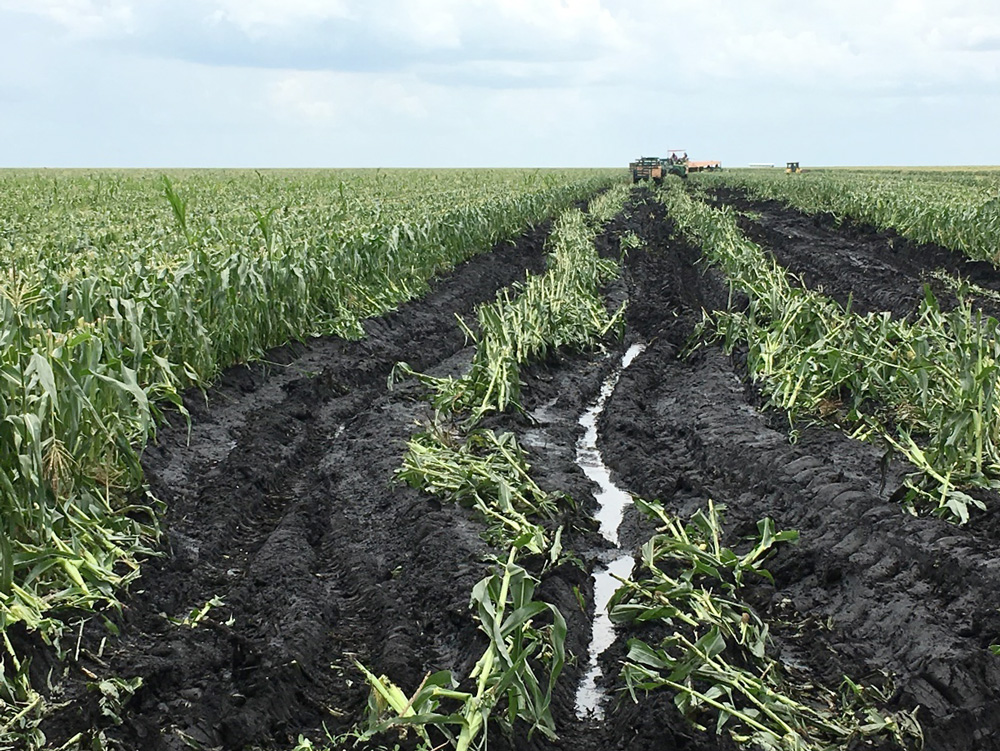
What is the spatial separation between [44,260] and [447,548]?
201 inches

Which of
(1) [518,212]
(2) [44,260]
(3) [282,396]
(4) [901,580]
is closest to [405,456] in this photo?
(3) [282,396]

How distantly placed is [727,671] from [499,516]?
5.35ft

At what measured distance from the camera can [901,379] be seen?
6652mm

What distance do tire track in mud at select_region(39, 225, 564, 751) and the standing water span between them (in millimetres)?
524

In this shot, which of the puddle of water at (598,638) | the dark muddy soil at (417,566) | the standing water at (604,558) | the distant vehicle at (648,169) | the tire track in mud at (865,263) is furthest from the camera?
the distant vehicle at (648,169)

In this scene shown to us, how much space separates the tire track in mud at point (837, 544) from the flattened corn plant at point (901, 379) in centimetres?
22

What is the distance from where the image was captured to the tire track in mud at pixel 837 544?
11.9 feet

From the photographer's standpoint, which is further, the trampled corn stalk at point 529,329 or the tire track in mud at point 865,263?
the tire track in mud at point 865,263

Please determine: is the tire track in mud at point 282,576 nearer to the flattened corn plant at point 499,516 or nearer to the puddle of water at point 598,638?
the flattened corn plant at point 499,516

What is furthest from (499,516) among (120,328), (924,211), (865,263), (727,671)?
(924,211)

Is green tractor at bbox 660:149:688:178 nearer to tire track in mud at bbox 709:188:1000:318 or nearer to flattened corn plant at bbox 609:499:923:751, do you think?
tire track in mud at bbox 709:188:1000:318

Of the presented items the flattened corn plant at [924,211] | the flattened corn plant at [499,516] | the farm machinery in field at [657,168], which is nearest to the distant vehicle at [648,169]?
the farm machinery in field at [657,168]

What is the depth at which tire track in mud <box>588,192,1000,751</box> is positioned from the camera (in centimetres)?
362

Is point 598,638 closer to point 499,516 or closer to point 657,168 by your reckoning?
point 499,516
